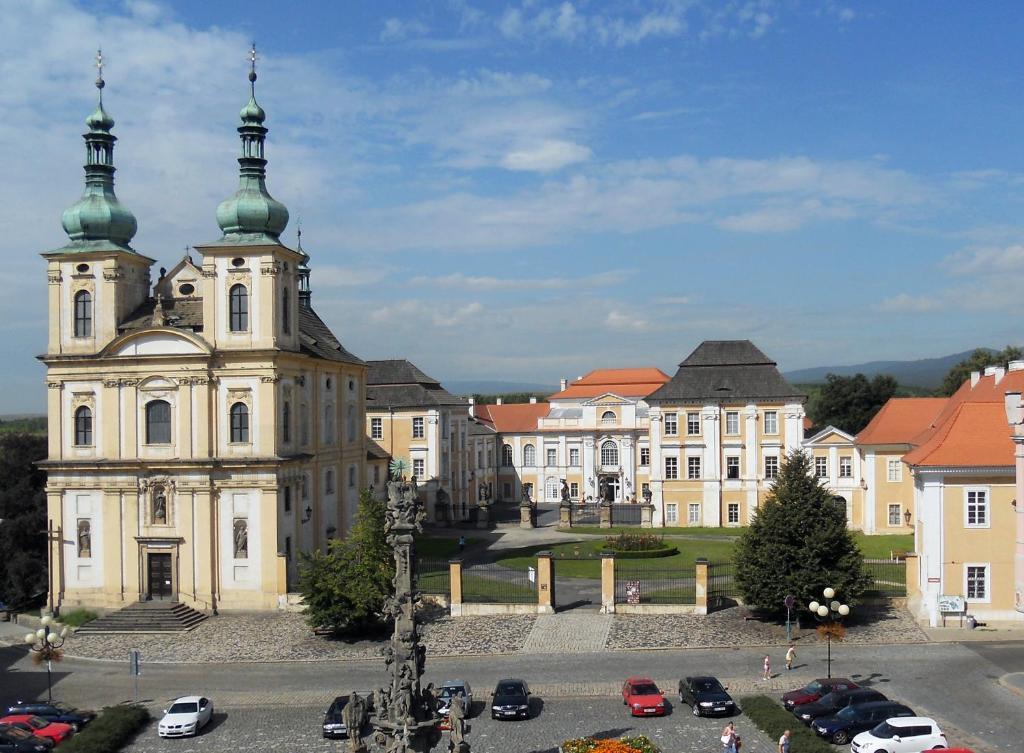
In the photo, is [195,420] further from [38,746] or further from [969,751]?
[969,751]

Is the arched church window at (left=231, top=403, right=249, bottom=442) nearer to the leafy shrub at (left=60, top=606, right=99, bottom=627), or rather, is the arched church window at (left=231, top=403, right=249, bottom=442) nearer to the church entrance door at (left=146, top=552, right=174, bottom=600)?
the church entrance door at (left=146, top=552, right=174, bottom=600)

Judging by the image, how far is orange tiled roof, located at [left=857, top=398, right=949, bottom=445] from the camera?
195 feet

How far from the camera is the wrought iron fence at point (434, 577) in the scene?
41256 millimetres

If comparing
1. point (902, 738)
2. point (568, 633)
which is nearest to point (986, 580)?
point (902, 738)

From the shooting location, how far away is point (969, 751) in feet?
76.2

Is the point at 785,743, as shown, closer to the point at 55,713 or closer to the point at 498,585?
the point at 55,713

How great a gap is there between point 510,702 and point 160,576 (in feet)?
65.3

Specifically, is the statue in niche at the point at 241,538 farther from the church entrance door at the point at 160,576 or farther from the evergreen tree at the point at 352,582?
the evergreen tree at the point at 352,582

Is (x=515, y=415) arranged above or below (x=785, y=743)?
above

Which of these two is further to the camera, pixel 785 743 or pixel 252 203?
pixel 252 203

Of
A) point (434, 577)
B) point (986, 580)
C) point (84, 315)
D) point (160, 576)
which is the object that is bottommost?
point (434, 577)

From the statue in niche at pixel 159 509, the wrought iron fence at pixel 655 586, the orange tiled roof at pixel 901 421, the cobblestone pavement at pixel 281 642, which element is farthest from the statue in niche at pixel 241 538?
the orange tiled roof at pixel 901 421

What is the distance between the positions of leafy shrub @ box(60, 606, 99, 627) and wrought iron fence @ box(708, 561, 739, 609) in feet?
78.0

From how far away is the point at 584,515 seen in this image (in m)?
68.8
